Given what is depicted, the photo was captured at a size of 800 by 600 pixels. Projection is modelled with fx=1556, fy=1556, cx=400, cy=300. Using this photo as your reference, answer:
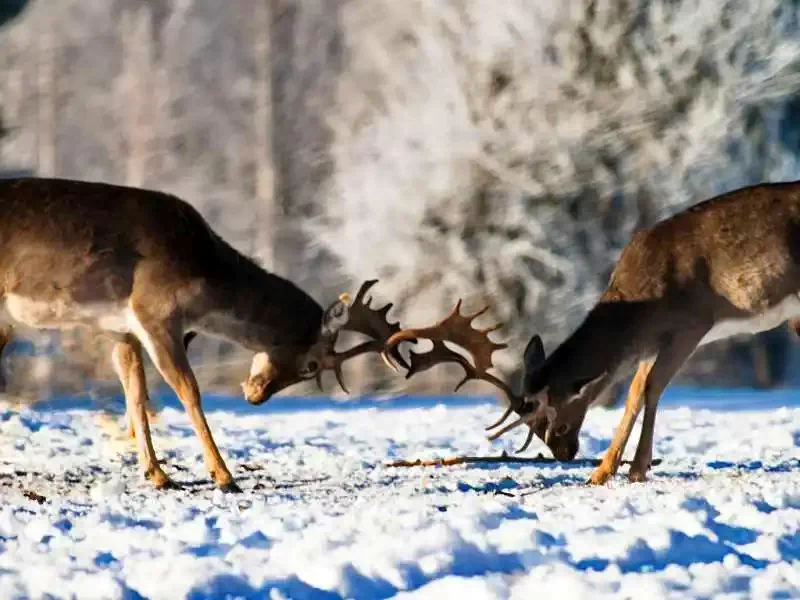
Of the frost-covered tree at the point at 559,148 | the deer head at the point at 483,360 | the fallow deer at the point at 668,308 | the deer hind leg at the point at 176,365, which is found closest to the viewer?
the deer hind leg at the point at 176,365

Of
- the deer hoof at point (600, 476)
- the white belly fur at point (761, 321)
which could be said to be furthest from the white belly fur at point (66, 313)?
the white belly fur at point (761, 321)

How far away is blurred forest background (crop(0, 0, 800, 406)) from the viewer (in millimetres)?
19250

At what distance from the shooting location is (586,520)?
5.82 m

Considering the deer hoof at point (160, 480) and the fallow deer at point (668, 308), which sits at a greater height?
the fallow deer at point (668, 308)

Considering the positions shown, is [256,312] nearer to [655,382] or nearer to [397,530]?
[655,382]

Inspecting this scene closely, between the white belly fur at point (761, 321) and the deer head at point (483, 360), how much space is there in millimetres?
907

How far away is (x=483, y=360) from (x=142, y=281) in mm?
1971

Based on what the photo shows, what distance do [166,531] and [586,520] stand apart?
1564 millimetres

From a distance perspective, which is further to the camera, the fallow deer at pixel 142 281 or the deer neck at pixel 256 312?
the deer neck at pixel 256 312

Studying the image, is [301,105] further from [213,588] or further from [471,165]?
[213,588]

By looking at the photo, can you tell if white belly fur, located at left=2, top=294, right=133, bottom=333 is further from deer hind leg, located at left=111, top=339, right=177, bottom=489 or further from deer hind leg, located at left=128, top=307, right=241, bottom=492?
deer hind leg, located at left=111, top=339, right=177, bottom=489

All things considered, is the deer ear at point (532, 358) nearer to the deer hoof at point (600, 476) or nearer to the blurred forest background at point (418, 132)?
the deer hoof at point (600, 476)

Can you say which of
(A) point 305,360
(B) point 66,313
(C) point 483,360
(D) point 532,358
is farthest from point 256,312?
(D) point 532,358

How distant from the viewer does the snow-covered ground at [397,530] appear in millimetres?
4781
